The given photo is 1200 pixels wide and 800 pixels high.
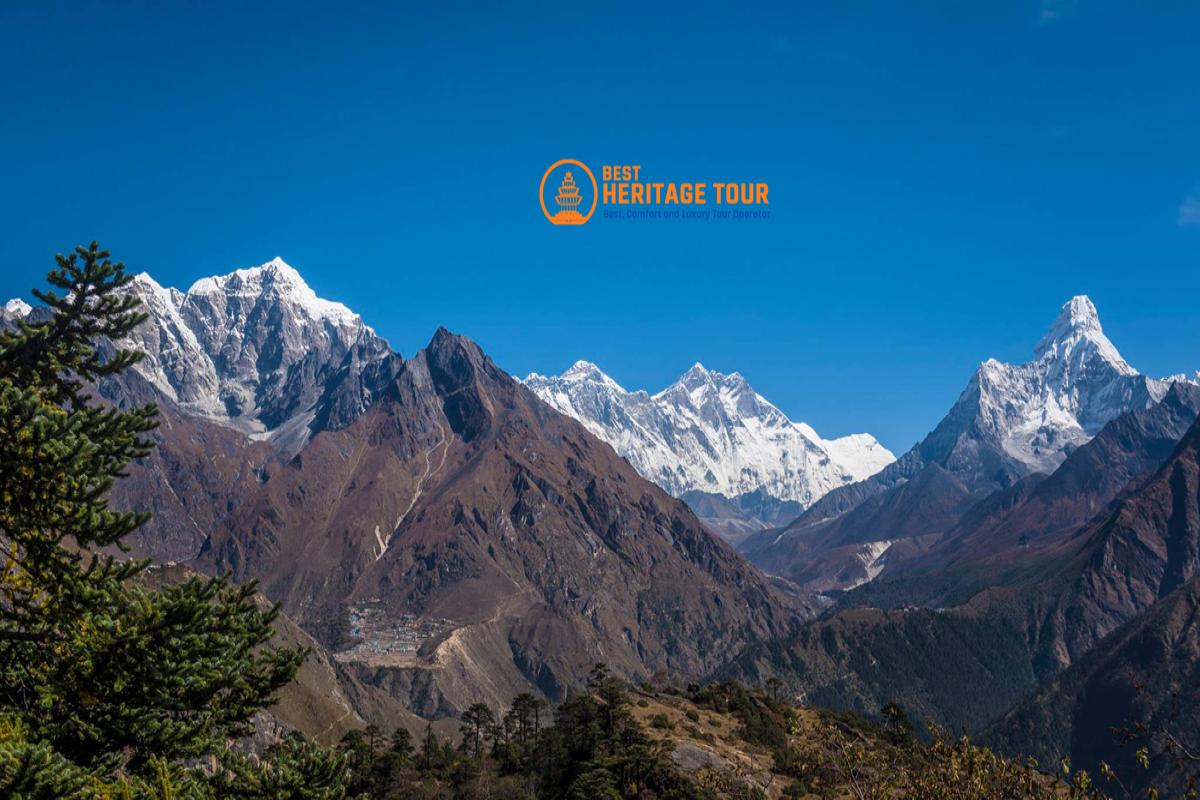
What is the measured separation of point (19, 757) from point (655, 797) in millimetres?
66940

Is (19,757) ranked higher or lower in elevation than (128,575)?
lower

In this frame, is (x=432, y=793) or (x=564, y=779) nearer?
(x=564, y=779)

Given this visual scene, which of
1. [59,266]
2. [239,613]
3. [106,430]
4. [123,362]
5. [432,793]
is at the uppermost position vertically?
[59,266]

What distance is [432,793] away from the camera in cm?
10894

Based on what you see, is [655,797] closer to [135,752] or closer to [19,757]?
[135,752]

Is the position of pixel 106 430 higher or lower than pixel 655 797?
higher

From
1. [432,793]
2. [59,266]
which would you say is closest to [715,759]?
[432,793]

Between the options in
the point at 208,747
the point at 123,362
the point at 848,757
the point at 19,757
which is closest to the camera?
the point at 19,757

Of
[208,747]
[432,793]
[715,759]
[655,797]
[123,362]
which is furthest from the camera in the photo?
[432,793]

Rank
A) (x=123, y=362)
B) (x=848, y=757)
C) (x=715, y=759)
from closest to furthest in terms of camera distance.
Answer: (x=848, y=757) → (x=123, y=362) → (x=715, y=759)

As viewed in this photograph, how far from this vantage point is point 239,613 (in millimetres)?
28109

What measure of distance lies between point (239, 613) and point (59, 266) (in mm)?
11596

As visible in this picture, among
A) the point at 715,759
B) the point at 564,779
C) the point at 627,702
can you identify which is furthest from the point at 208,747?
the point at 627,702

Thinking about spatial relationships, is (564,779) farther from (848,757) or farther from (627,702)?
(848,757)
